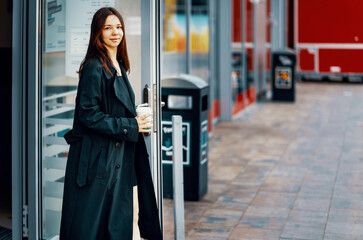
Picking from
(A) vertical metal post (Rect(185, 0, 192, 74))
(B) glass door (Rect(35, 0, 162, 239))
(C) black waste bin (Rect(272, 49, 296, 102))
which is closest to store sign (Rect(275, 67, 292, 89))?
(C) black waste bin (Rect(272, 49, 296, 102))

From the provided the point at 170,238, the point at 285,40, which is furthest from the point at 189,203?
the point at 285,40

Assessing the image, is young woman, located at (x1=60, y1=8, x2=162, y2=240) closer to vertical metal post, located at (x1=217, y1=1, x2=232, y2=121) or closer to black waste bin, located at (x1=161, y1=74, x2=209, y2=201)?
black waste bin, located at (x1=161, y1=74, x2=209, y2=201)

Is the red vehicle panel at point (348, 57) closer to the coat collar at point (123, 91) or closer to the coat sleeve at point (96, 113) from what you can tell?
the coat collar at point (123, 91)

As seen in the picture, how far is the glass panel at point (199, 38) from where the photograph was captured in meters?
10.3

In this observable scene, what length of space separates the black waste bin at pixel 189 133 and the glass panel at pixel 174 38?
2.44m

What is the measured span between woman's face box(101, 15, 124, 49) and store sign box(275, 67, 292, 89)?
10.8 metres

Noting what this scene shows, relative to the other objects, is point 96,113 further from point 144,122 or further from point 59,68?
point 59,68

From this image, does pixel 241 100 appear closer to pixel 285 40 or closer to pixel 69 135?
pixel 285 40

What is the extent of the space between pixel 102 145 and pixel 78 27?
123 centimetres

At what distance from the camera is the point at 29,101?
185 inches

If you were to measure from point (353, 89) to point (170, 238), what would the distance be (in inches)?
470

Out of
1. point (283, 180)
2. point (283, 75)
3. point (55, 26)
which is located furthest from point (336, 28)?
point (283, 75)

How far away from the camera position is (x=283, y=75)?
48.1 feet

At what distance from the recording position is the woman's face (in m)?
4.07
